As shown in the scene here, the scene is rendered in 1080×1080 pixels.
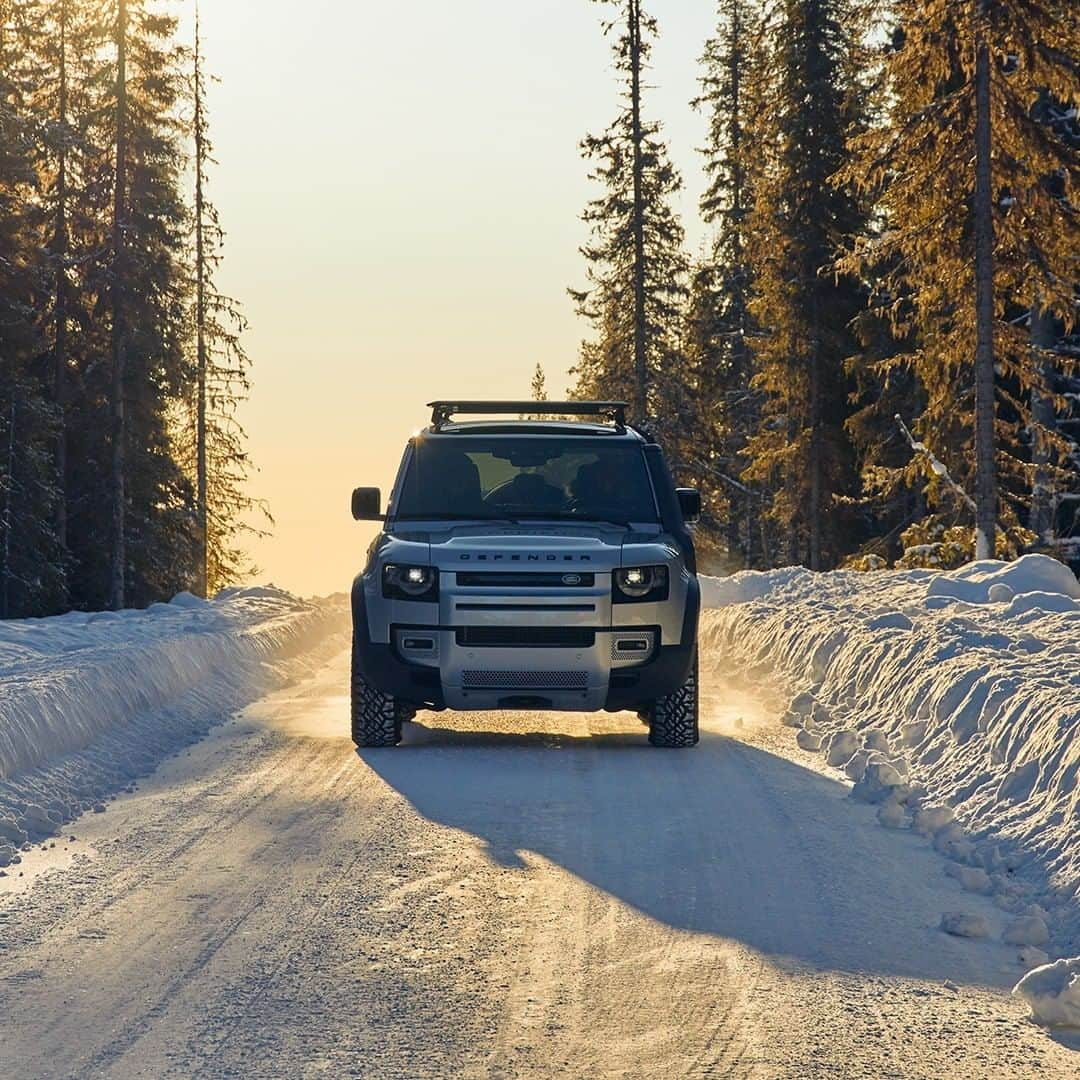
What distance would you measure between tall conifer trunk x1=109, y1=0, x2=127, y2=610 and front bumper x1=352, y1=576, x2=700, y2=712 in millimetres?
30372

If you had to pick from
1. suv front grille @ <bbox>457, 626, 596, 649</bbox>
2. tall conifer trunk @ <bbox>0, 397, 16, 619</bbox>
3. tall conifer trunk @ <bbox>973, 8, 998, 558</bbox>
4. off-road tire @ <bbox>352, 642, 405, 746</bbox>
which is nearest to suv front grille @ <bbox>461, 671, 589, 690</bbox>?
suv front grille @ <bbox>457, 626, 596, 649</bbox>

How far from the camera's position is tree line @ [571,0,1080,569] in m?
27.5

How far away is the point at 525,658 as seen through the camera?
10.7m

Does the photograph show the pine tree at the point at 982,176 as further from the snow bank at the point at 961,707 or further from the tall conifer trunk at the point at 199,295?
the tall conifer trunk at the point at 199,295

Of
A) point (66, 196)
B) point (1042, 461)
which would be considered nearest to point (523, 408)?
point (1042, 461)

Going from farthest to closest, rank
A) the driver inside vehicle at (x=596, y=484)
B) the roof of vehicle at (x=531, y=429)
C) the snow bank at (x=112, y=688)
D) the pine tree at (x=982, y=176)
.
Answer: the pine tree at (x=982, y=176)
the roof of vehicle at (x=531, y=429)
the driver inside vehicle at (x=596, y=484)
the snow bank at (x=112, y=688)

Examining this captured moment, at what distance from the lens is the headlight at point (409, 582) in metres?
10.8

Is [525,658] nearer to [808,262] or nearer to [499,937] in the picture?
[499,937]

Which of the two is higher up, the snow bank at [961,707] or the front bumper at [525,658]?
the front bumper at [525,658]

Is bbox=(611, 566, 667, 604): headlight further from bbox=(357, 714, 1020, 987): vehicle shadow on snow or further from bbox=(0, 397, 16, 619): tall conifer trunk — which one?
bbox=(0, 397, 16, 619): tall conifer trunk

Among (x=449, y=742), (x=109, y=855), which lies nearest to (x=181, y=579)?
(x=449, y=742)

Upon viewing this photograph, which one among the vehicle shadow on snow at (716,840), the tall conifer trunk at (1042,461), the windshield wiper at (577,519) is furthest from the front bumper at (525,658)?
the tall conifer trunk at (1042,461)

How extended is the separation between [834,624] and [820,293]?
1124 inches

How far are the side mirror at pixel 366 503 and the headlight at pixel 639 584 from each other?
1.93 metres
